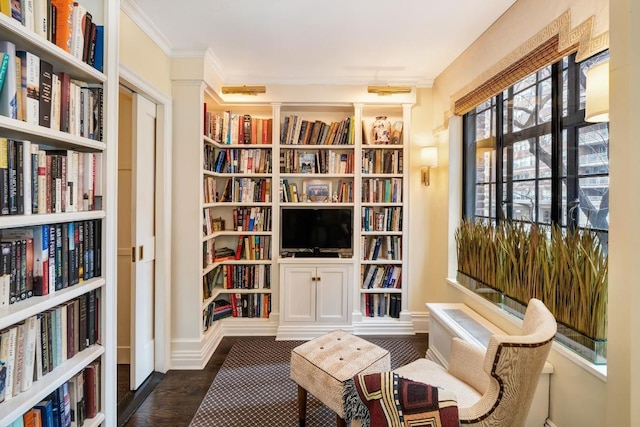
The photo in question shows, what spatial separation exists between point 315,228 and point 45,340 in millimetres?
2344

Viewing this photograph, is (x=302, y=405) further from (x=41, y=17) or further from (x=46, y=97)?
(x=41, y=17)

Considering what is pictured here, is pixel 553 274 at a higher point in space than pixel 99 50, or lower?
lower

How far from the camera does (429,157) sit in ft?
10.2

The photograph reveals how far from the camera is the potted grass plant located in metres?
1.41

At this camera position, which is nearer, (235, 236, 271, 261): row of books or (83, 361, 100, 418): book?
(83, 361, 100, 418): book

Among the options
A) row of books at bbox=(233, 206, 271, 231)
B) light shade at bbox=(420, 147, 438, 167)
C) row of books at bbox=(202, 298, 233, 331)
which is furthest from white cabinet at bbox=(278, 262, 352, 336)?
light shade at bbox=(420, 147, 438, 167)

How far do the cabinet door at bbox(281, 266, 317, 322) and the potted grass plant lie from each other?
1.52 metres

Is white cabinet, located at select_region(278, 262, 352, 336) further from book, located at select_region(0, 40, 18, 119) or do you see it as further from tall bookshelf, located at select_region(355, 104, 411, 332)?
book, located at select_region(0, 40, 18, 119)

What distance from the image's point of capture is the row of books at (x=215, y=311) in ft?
9.69

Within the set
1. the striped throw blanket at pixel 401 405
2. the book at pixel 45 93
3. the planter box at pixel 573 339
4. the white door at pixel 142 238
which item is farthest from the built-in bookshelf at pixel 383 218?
the book at pixel 45 93

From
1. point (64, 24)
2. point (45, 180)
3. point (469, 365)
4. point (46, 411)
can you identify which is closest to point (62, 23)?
point (64, 24)

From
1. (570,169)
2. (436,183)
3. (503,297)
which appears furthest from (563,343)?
(436,183)

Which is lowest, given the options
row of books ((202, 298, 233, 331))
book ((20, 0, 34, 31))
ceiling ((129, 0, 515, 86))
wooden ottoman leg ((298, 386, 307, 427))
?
wooden ottoman leg ((298, 386, 307, 427))

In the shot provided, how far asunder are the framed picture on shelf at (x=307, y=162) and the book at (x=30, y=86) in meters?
2.37
